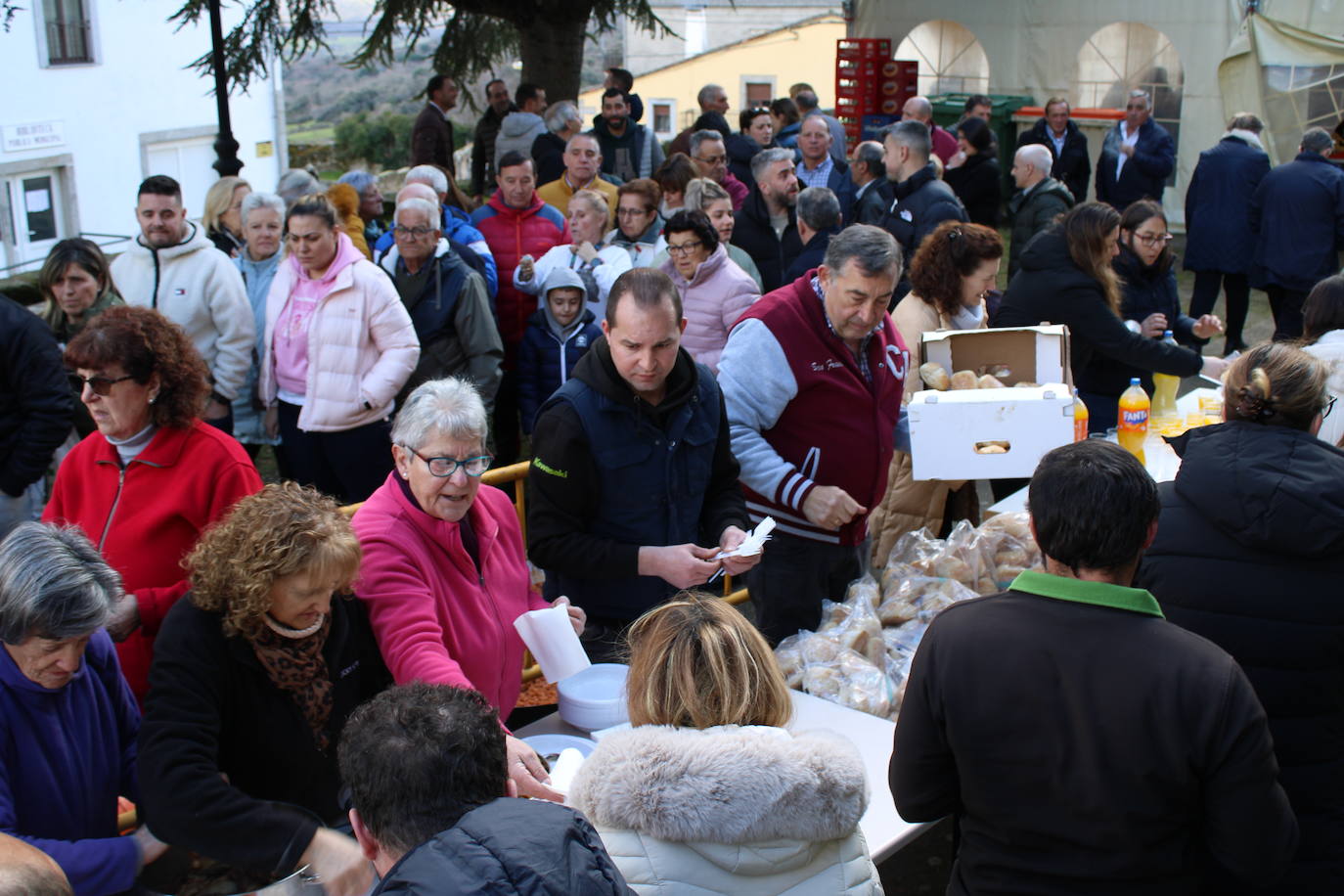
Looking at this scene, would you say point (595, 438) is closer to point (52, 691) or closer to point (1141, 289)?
point (52, 691)

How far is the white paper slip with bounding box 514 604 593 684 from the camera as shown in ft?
9.70

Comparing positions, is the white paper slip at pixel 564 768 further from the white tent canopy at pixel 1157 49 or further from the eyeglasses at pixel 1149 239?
the white tent canopy at pixel 1157 49

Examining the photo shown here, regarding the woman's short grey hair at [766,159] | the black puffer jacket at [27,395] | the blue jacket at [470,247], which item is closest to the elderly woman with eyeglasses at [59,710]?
the black puffer jacket at [27,395]

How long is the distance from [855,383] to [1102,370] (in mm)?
1997

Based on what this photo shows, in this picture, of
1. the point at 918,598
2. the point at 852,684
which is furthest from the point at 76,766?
the point at 918,598

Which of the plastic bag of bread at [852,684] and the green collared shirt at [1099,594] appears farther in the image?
the plastic bag of bread at [852,684]

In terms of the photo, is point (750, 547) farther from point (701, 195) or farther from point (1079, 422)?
point (701, 195)

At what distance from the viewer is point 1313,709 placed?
2756mm

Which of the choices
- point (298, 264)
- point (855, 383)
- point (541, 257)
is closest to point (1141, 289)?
point (855, 383)

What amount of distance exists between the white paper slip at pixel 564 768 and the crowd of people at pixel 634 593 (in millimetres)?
92

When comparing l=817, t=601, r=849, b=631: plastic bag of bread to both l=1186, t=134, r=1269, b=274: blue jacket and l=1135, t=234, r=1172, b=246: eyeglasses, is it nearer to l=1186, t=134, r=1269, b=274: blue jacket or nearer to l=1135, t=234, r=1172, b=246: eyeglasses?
l=1135, t=234, r=1172, b=246: eyeglasses

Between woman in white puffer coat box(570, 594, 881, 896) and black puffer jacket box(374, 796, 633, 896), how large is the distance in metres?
0.39

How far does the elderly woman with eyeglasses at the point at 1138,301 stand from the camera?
5574 mm

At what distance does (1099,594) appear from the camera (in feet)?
7.18
